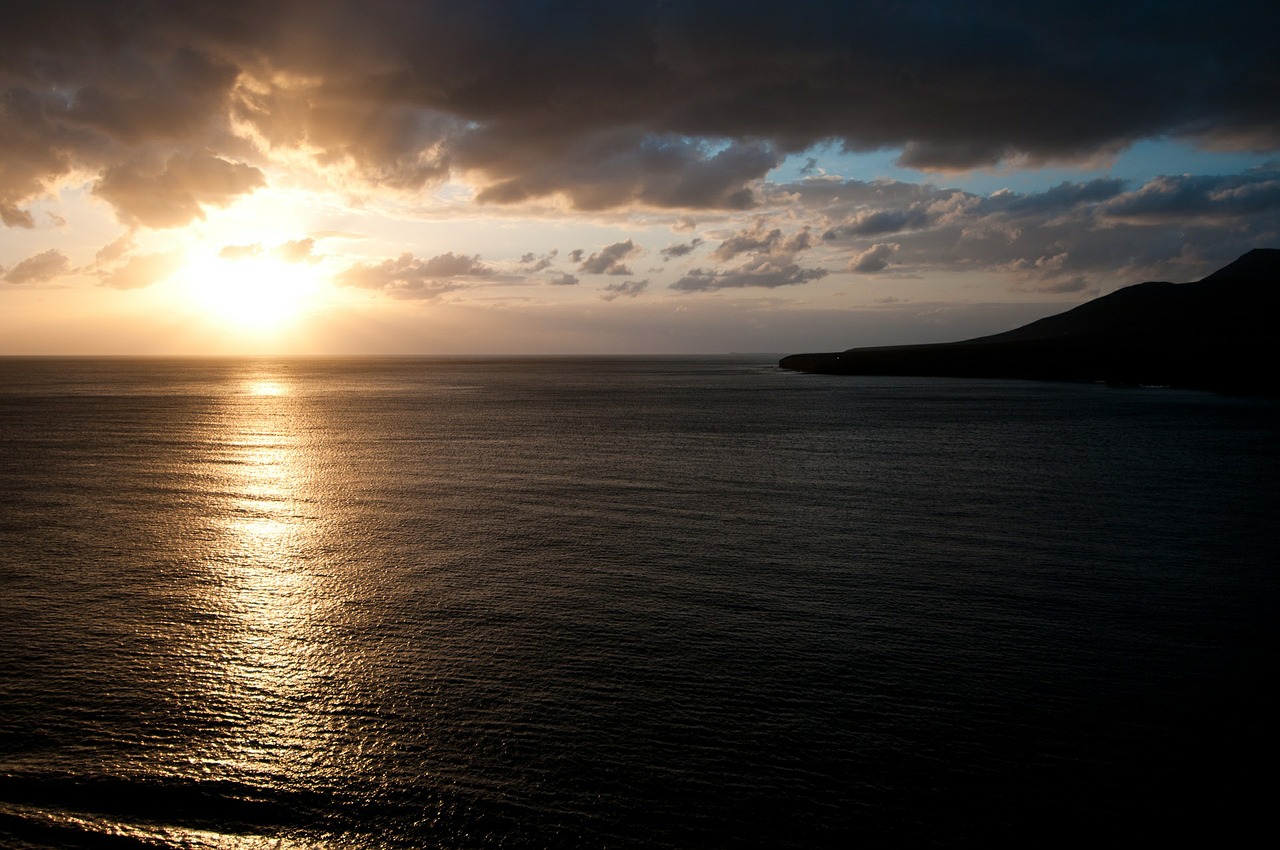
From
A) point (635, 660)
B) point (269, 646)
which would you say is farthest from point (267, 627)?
point (635, 660)

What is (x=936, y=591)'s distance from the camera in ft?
96.7

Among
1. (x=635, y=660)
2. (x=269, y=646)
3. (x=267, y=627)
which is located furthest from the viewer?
(x=267, y=627)

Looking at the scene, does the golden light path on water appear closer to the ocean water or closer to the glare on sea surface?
the glare on sea surface

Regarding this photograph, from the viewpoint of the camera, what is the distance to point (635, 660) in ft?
76.4

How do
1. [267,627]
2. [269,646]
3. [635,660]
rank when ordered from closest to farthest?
[635,660], [269,646], [267,627]

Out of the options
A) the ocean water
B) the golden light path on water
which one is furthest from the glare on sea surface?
the ocean water

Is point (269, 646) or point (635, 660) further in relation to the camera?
point (269, 646)

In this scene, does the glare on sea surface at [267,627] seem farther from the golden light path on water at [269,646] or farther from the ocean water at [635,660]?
the ocean water at [635,660]

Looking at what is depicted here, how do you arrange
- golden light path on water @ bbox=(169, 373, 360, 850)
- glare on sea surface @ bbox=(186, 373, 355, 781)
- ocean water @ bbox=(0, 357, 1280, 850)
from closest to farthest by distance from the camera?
ocean water @ bbox=(0, 357, 1280, 850) → golden light path on water @ bbox=(169, 373, 360, 850) → glare on sea surface @ bbox=(186, 373, 355, 781)

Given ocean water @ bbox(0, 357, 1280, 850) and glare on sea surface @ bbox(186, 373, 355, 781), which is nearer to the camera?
ocean water @ bbox(0, 357, 1280, 850)

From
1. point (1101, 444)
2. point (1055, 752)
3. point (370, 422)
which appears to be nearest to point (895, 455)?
point (1101, 444)

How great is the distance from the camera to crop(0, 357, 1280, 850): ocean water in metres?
16.2

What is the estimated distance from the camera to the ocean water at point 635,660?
1625cm

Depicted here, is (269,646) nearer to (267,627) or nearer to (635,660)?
(267,627)
